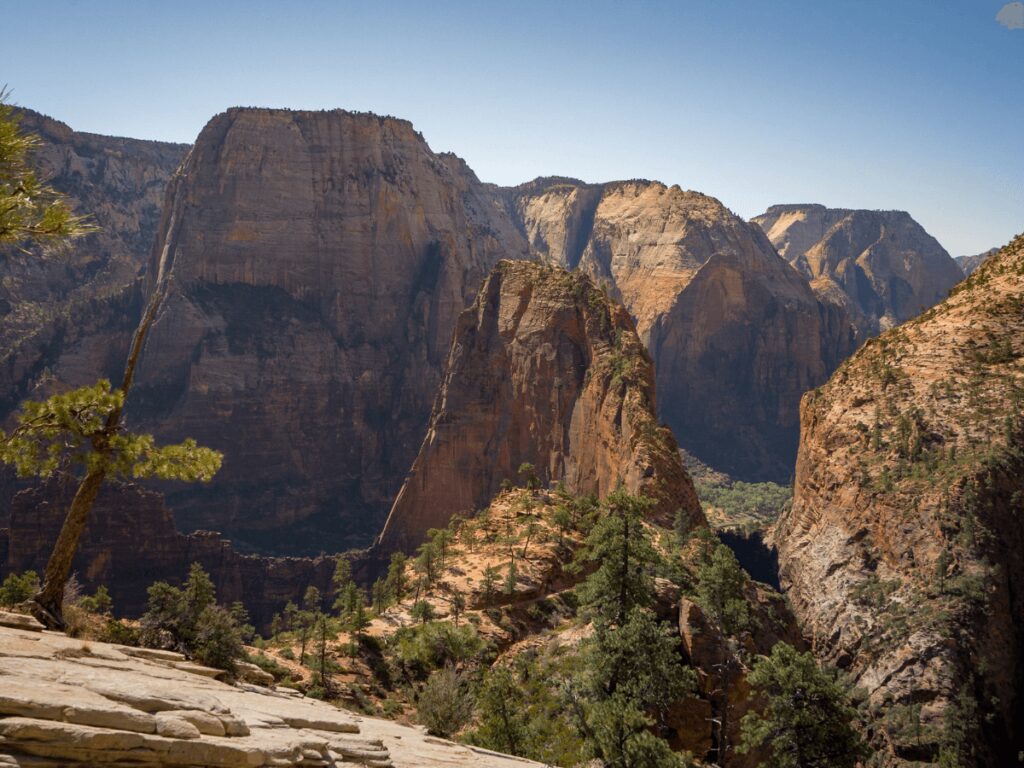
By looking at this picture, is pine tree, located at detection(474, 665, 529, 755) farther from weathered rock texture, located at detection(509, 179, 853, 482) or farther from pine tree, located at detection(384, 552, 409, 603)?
weathered rock texture, located at detection(509, 179, 853, 482)

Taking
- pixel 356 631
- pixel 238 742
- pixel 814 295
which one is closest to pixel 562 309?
pixel 356 631

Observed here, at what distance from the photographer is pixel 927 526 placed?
46656 mm

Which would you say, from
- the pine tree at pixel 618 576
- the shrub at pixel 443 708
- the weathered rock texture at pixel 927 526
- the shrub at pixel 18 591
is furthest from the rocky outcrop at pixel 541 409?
the shrub at pixel 18 591

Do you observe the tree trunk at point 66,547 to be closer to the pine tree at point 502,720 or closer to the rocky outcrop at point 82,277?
the pine tree at point 502,720

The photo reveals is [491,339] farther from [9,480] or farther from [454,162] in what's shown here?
[454,162]

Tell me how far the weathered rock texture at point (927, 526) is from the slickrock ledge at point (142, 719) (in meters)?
32.2

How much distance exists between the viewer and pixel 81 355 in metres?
124

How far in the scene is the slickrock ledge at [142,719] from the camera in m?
9.90

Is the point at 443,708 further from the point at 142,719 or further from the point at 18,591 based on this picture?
the point at 18,591

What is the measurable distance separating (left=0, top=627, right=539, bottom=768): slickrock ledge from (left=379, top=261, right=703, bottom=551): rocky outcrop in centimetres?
3569

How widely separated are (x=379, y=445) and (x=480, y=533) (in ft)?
271

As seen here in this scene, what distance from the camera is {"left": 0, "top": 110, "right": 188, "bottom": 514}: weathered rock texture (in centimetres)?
12012

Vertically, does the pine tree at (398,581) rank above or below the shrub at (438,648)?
below

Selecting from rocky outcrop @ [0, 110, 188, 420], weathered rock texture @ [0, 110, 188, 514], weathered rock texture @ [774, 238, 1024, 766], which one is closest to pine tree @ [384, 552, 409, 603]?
weathered rock texture @ [774, 238, 1024, 766]
